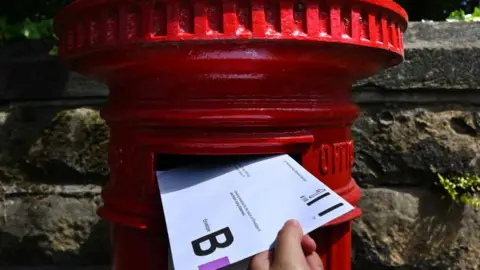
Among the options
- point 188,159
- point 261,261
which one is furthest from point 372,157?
point 261,261

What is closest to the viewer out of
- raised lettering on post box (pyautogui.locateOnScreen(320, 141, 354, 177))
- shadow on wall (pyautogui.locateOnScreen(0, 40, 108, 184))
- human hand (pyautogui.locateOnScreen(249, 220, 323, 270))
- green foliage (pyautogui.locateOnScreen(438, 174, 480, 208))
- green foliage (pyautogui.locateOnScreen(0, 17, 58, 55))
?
human hand (pyautogui.locateOnScreen(249, 220, 323, 270))

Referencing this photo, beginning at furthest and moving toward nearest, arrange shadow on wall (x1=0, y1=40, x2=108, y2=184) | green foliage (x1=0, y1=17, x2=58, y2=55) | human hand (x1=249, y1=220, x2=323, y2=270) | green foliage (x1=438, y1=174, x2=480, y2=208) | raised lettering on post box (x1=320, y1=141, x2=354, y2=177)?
green foliage (x1=0, y1=17, x2=58, y2=55) → shadow on wall (x1=0, y1=40, x2=108, y2=184) → green foliage (x1=438, y1=174, x2=480, y2=208) → raised lettering on post box (x1=320, y1=141, x2=354, y2=177) → human hand (x1=249, y1=220, x2=323, y2=270)

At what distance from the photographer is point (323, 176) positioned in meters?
1.26

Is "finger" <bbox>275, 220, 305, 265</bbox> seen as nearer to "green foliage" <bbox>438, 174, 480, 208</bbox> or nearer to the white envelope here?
the white envelope

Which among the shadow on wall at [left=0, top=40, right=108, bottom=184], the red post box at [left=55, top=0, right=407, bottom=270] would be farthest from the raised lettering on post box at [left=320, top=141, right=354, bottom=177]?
the shadow on wall at [left=0, top=40, right=108, bottom=184]

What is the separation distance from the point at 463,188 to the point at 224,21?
1.43 metres

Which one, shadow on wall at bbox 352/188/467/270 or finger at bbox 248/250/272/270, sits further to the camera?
shadow on wall at bbox 352/188/467/270

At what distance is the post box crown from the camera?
1.03 metres

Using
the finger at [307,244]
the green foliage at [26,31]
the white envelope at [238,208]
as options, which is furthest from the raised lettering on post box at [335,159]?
the green foliage at [26,31]

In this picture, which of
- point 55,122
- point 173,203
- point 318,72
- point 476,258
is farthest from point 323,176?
point 55,122

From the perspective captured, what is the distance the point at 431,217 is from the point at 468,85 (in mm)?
538

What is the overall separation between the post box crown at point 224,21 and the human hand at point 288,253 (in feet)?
1.21

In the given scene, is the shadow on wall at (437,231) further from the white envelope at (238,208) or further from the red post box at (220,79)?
the white envelope at (238,208)

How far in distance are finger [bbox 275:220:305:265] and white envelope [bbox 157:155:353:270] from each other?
3 centimetres
